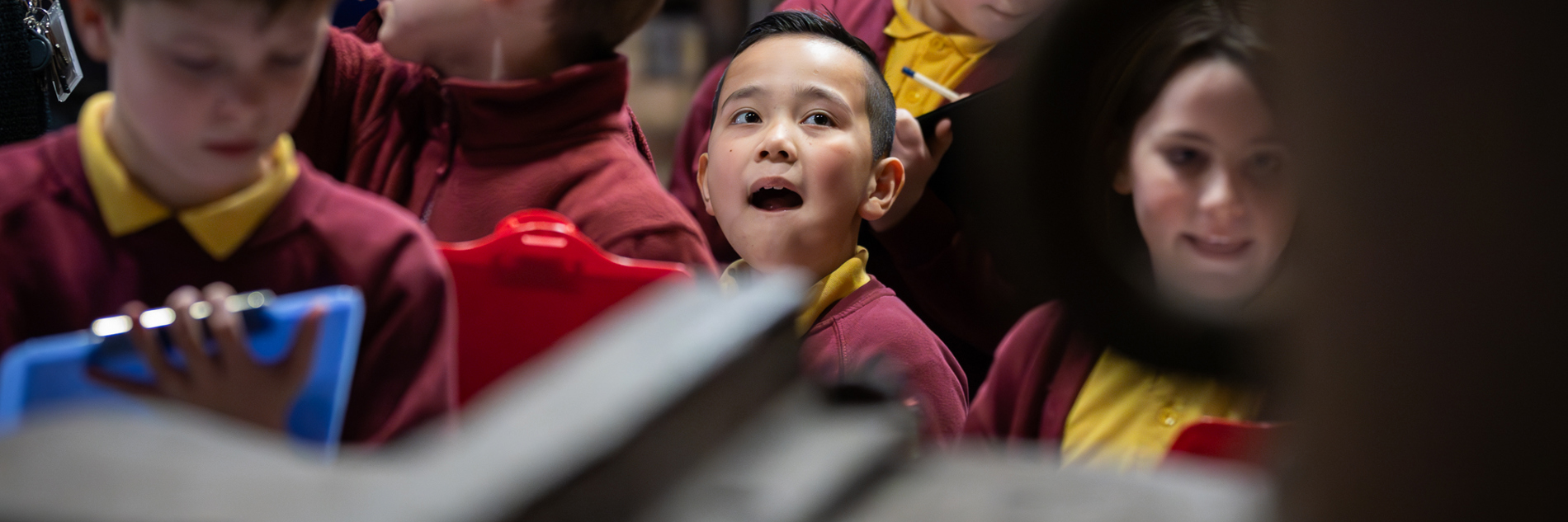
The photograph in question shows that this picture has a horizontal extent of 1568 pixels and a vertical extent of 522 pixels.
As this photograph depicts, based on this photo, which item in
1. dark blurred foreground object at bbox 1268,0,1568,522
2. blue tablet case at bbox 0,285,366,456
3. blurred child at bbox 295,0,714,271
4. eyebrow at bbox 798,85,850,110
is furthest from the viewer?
eyebrow at bbox 798,85,850,110

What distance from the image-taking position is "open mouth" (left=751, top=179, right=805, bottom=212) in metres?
0.76

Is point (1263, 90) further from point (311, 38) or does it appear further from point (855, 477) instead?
point (311, 38)

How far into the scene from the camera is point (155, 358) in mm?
462

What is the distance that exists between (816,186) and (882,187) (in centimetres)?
7

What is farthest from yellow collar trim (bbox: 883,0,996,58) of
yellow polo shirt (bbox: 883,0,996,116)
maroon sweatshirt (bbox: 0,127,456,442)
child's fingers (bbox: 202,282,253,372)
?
child's fingers (bbox: 202,282,253,372)

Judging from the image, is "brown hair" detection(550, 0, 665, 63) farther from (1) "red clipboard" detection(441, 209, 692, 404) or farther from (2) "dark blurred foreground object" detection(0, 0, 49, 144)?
(2) "dark blurred foreground object" detection(0, 0, 49, 144)

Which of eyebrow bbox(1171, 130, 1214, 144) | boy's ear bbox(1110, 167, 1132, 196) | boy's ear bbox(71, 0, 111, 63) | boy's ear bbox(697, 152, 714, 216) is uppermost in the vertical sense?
eyebrow bbox(1171, 130, 1214, 144)

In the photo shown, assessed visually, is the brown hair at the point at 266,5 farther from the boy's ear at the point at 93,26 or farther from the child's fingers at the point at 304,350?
the child's fingers at the point at 304,350

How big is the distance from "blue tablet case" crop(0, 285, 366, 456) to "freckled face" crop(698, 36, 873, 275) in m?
0.29

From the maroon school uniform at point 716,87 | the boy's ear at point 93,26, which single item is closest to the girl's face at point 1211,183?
the maroon school uniform at point 716,87

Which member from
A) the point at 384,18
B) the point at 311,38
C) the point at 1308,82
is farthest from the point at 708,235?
the point at 1308,82

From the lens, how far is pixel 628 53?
2.53ft

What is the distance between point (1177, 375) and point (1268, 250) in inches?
2.9

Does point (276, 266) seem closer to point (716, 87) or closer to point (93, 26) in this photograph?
point (93, 26)
